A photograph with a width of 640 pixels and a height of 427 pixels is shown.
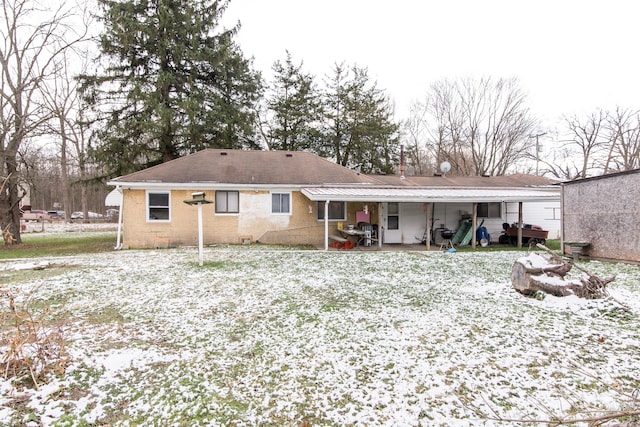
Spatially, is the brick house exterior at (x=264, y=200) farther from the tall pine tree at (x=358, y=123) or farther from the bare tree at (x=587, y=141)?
the bare tree at (x=587, y=141)

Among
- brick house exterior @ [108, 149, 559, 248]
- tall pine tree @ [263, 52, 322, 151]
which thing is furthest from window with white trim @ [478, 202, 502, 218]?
tall pine tree @ [263, 52, 322, 151]

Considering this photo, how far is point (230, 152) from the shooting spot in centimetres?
1650

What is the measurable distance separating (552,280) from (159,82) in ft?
68.4

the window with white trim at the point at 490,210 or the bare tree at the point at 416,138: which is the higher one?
the bare tree at the point at 416,138

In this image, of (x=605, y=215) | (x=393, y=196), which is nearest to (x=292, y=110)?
(x=393, y=196)

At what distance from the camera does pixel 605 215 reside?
30.7 feet

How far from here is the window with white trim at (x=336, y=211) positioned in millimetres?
14594

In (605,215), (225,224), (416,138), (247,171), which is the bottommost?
(225,224)

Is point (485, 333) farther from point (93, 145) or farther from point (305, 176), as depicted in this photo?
point (93, 145)

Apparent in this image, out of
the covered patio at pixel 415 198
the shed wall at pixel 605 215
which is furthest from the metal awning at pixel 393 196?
the shed wall at pixel 605 215

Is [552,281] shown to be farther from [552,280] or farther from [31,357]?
[31,357]

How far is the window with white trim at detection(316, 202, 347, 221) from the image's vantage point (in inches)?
575

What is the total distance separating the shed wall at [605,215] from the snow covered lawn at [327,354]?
8.95ft

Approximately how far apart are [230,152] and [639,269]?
16.1 metres
